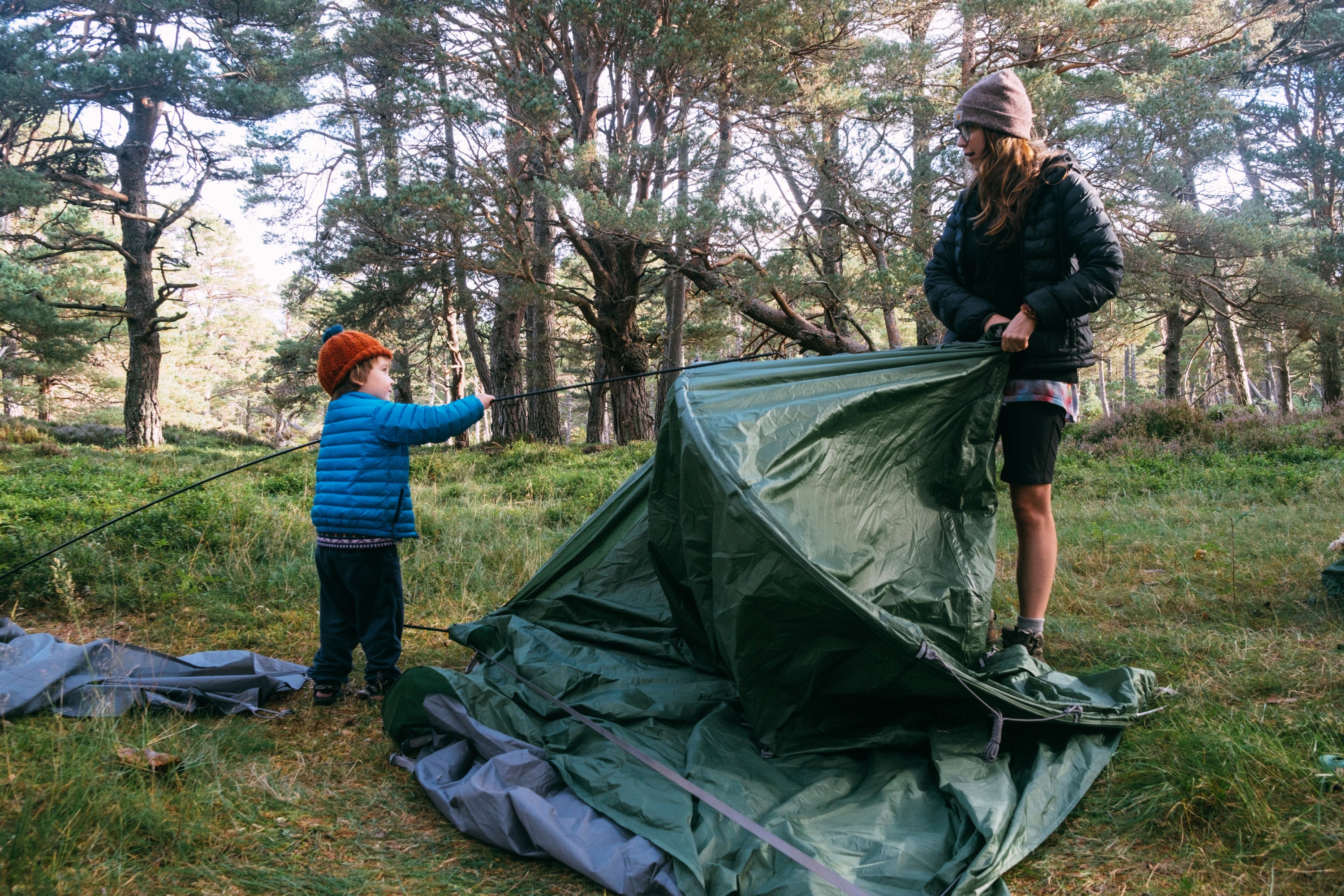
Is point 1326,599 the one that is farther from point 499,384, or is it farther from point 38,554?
point 499,384

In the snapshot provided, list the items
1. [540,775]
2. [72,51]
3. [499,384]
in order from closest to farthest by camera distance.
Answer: [540,775], [72,51], [499,384]

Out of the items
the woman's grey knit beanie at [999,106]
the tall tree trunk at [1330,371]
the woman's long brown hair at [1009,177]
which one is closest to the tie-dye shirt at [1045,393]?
the woman's long brown hair at [1009,177]

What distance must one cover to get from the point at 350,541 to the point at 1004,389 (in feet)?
7.45

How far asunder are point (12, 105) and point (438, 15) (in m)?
6.38

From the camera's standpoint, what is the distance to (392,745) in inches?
92.9

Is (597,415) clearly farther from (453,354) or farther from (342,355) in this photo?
(342,355)

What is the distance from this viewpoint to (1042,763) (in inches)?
74.3

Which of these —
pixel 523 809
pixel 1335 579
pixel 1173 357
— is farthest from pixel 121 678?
pixel 1173 357

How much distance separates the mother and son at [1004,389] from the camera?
95.0 inches

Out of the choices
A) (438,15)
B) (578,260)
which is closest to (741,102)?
(438,15)

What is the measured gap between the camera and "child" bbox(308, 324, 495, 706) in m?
2.67

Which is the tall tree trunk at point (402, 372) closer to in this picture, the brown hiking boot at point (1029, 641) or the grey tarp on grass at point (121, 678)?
the grey tarp on grass at point (121, 678)

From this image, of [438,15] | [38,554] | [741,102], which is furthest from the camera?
[438,15]

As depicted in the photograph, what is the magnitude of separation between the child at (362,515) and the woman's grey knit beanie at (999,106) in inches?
74.0
